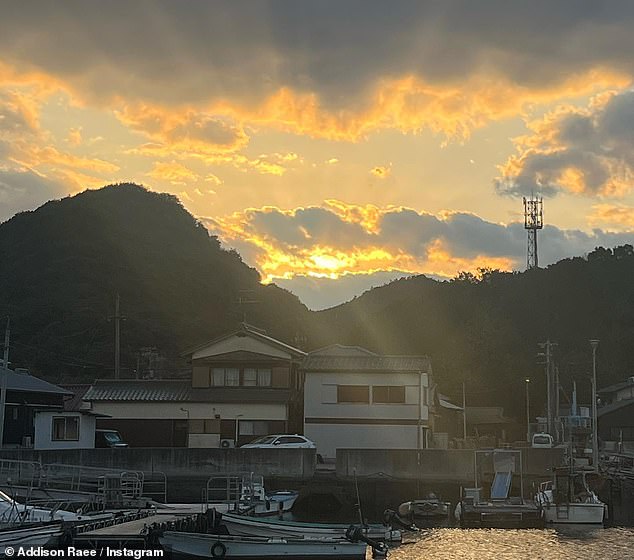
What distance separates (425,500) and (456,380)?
50346 mm

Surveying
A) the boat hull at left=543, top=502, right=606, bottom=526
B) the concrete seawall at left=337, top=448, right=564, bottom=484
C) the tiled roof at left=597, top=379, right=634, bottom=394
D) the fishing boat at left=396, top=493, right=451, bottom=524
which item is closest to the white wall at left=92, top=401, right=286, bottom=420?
the concrete seawall at left=337, top=448, right=564, bottom=484

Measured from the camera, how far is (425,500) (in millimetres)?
37531

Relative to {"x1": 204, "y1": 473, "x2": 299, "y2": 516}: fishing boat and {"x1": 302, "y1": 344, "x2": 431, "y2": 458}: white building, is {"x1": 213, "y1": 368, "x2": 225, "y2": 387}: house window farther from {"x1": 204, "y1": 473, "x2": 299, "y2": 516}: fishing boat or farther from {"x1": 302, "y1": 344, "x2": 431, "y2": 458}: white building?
{"x1": 204, "y1": 473, "x2": 299, "y2": 516}: fishing boat

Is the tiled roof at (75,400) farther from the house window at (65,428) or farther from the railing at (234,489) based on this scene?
the railing at (234,489)

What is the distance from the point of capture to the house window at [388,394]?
50375mm

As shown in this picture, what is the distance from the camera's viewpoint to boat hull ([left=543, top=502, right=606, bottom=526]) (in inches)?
1380

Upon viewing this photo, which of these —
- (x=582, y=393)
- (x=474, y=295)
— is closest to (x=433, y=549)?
(x=582, y=393)

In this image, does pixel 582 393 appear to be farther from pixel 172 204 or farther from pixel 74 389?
pixel 172 204

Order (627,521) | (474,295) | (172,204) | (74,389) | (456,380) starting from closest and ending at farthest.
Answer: (627,521) → (74,389) → (456,380) → (474,295) → (172,204)

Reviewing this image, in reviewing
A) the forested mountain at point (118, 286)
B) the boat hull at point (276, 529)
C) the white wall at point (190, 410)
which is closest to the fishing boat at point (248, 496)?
the boat hull at point (276, 529)

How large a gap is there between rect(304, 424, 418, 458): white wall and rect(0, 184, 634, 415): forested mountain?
26985mm

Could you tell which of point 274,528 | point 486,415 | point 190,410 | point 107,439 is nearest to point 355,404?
point 190,410

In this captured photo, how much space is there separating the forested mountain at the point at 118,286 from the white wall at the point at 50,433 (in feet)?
119

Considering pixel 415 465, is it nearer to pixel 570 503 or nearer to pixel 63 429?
pixel 570 503
